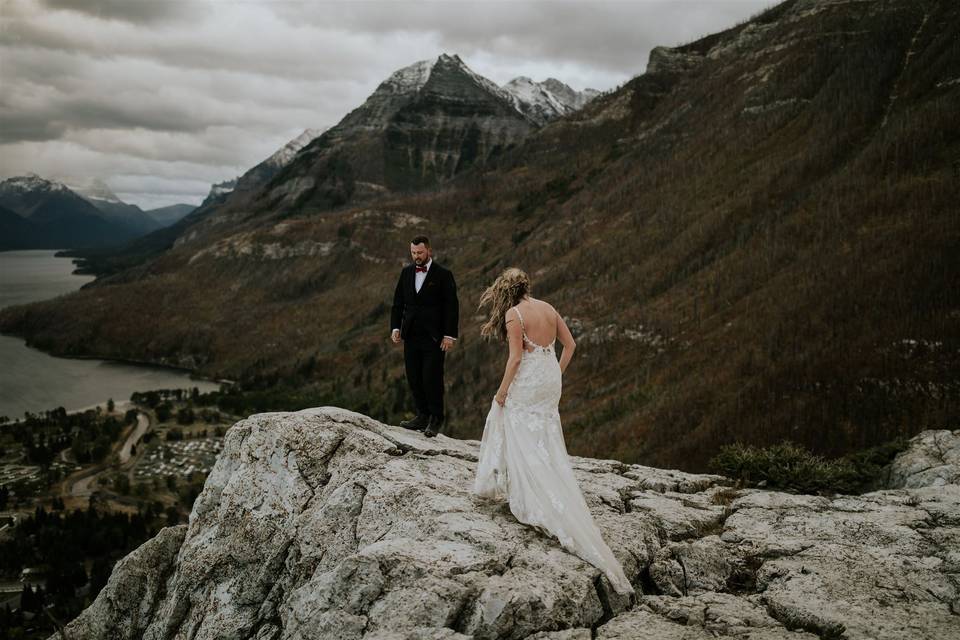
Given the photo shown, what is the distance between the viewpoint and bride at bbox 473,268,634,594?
25.6 ft

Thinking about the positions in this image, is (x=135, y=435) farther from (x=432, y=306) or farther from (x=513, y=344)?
(x=513, y=344)

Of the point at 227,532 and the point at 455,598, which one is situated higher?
the point at 455,598

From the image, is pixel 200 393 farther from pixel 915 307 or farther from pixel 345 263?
pixel 915 307

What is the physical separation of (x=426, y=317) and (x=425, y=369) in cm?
106

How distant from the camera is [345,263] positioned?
184 metres

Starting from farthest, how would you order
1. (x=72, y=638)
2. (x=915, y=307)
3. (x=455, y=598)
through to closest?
(x=915, y=307) → (x=72, y=638) → (x=455, y=598)

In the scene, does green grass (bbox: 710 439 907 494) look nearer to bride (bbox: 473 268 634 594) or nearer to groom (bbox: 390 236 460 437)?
bride (bbox: 473 268 634 594)

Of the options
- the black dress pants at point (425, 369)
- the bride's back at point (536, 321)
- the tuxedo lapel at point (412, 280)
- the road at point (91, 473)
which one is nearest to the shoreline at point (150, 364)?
the road at point (91, 473)

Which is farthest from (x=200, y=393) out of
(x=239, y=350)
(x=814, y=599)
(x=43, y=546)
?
(x=814, y=599)

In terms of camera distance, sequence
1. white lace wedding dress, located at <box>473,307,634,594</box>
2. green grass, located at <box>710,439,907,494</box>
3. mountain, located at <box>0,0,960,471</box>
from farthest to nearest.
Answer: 1. mountain, located at <box>0,0,960,471</box>
2. green grass, located at <box>710,439,907,494</box>
3. white lace wedding dress, located at <box>473,307,634,594</box>

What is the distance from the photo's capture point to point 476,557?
7.31 meters

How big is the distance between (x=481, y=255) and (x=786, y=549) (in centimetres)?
13866

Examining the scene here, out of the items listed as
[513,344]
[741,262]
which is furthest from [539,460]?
[741,262]

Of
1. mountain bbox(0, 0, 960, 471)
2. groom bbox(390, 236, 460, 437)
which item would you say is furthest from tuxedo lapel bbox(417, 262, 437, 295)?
mountain bbox(0, 0, 960, 471)
